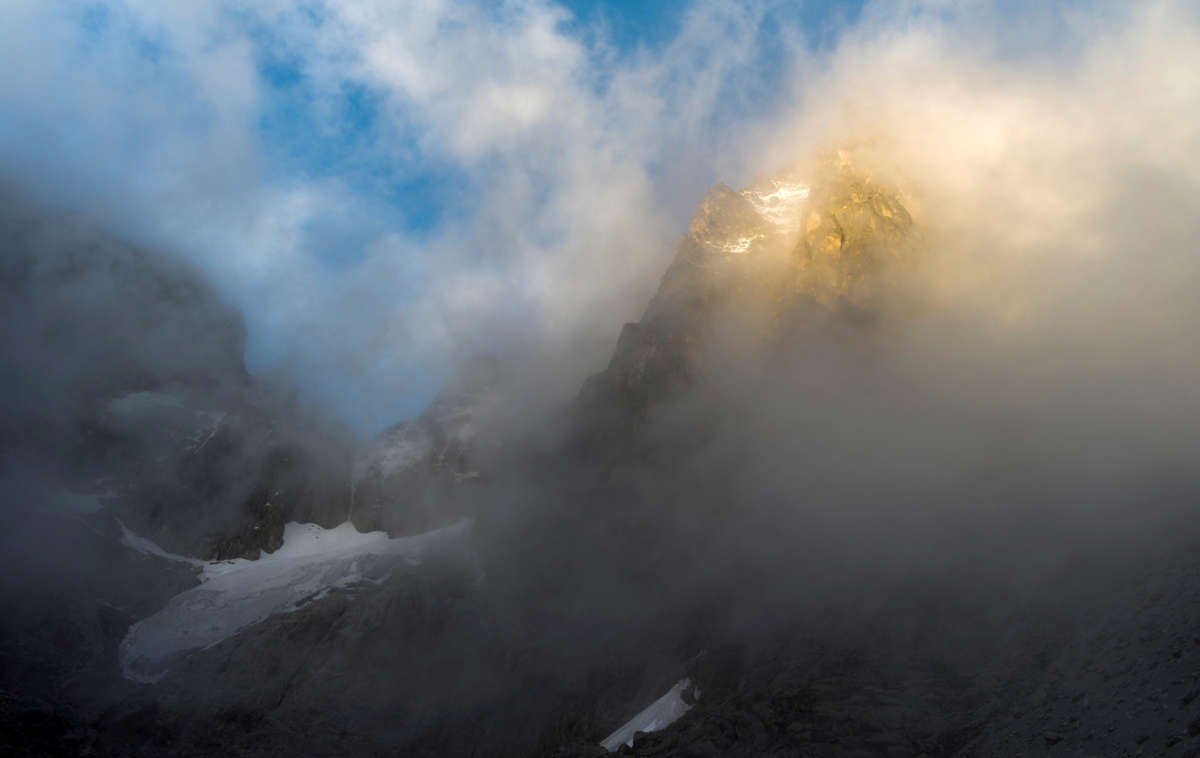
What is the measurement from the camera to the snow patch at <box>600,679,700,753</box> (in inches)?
3332

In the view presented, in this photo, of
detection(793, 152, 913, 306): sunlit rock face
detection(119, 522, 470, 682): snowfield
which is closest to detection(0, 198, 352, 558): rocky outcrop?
detection(119, 522, 470, 682): snowfield

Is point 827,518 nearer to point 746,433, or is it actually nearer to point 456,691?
point 746,433

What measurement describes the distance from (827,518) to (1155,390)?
4394cm

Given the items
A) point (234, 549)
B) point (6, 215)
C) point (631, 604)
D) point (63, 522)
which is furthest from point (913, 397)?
point (6, 215)

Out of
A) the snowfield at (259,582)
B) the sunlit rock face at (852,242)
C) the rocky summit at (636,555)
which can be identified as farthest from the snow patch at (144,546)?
the sunlit rock face at (852,242)

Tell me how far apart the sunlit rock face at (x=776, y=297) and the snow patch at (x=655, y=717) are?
240ft

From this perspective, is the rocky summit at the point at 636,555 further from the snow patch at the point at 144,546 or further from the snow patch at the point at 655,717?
the snow patch at the point at 144,546

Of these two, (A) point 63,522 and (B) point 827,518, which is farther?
(A) point 63,522

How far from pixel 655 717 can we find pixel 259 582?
345 feet

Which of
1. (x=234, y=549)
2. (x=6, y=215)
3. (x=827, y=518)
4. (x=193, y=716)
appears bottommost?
(x=827, y=518)

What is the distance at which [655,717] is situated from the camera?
285 ft

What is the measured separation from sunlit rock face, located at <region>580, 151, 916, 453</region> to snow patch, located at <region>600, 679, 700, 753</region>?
73.0 metres

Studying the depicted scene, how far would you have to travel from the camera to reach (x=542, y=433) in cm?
19550

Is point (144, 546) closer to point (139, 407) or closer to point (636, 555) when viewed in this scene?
point (139, 407)
